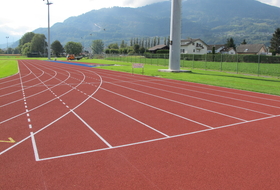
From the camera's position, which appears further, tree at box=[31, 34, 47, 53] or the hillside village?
tree at box=[31, 34, 47, 53]

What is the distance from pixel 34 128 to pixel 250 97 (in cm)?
1054

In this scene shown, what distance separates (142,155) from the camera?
5996 mm

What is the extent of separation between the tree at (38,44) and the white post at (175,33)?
10678cm

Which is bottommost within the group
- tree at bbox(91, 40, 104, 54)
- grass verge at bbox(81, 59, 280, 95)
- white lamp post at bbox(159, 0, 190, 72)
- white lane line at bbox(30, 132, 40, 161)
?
white lane line at bbox(30, 132, 40, 161)

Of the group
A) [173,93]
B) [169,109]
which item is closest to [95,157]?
[169,109]

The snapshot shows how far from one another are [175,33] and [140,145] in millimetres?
24038

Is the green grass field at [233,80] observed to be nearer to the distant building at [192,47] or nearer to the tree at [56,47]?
the distant building at [192,47]

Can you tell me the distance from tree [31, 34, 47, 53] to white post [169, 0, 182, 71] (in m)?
107

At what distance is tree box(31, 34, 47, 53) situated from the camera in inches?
4819

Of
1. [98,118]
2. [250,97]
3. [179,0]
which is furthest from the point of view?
[179,0]

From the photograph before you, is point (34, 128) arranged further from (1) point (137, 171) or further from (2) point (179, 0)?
(2) point (179, 0)

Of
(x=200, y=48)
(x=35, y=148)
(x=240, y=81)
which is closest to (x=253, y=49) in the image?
(x=200, y=48)

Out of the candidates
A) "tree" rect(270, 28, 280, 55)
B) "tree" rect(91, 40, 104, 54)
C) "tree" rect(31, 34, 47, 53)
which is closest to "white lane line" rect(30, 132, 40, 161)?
"tree" rect(270, 28, 280, 55)

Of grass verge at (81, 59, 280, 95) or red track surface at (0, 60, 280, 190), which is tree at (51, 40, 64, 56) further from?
red track surface at (0, 60, 280, 190)
